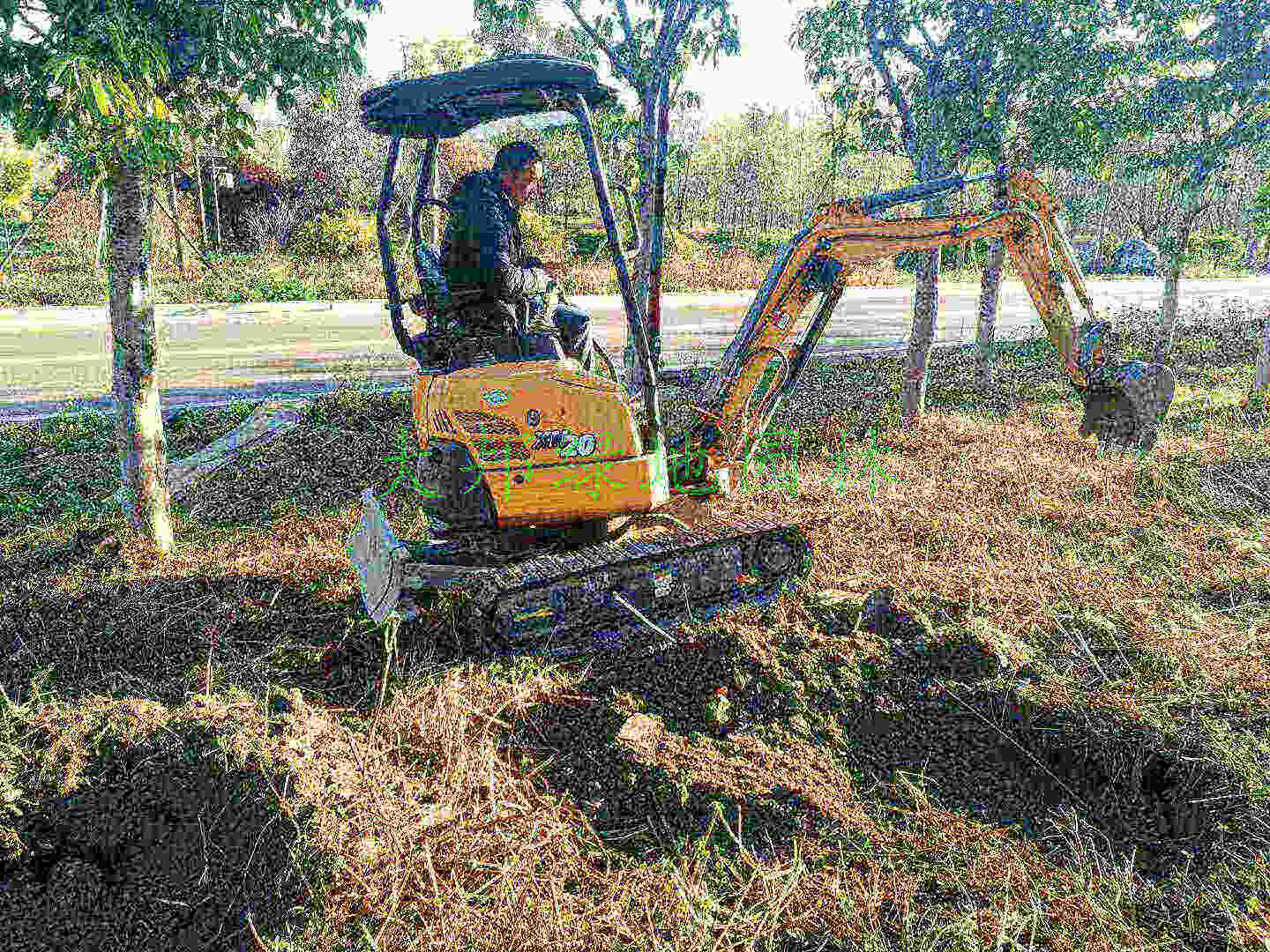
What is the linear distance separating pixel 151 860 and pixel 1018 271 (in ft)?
15.9

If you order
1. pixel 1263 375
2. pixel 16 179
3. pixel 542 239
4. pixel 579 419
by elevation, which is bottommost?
pixel 1263 375

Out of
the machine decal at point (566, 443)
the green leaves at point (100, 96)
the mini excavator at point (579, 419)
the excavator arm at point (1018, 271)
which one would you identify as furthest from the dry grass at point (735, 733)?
the green leaves at point (100, 96)

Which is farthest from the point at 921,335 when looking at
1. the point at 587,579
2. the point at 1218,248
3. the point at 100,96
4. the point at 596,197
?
the point at 1218,248

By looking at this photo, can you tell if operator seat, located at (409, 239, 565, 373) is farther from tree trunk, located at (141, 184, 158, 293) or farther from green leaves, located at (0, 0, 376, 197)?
tree trunk, located at (141, 184, 158, 293)

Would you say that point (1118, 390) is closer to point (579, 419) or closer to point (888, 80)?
point (579, 419)

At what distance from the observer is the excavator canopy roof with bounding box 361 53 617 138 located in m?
3.67

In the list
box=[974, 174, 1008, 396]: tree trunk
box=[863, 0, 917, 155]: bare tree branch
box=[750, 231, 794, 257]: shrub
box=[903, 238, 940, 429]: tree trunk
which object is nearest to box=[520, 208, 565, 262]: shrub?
box=[863, 0, 917, 155]: bare tree branch

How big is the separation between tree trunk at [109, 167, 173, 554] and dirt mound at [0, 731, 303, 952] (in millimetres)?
2283

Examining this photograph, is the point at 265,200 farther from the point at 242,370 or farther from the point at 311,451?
the point at 311,451

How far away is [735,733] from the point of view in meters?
3.98

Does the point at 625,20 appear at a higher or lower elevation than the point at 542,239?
higher

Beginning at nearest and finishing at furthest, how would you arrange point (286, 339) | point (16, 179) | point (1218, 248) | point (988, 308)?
point (988, 308) < point (286, 339) < point (16, 179) < point (1218, 248)

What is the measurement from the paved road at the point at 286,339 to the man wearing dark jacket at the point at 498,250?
6.07 metres

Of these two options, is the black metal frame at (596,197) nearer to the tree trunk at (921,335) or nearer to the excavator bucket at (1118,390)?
the excavator bucket at (1118,390)
